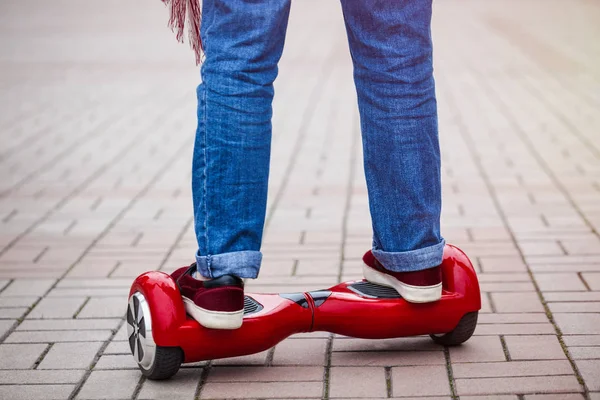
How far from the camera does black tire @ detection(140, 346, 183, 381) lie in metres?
2.30

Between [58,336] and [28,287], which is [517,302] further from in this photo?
[28,287]

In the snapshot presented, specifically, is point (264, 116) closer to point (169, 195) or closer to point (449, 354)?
point (449, 354)

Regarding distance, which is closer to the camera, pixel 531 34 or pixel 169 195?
pixel 169 195

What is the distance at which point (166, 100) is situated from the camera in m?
7.45

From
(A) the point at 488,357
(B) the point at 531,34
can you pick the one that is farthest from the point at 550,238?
(B) the point at 531,34

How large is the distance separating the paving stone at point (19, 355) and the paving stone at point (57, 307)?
0.88ft

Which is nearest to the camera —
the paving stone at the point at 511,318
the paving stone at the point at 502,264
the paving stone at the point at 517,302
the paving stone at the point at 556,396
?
the paving stone at the point at 556,396

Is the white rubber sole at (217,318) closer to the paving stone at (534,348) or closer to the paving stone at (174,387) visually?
the paving stone at (174,387)

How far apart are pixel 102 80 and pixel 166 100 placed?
1.25 meters

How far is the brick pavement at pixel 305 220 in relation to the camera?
242 cm

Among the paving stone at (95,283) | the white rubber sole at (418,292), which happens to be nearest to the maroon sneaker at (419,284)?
the white rubber sole at (418,292)

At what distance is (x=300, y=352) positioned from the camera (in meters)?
2.58

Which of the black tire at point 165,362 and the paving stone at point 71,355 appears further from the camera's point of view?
the paving stone at point 71,355

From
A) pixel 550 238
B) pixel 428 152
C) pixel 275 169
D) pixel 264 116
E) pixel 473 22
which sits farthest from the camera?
pixel 473 22
